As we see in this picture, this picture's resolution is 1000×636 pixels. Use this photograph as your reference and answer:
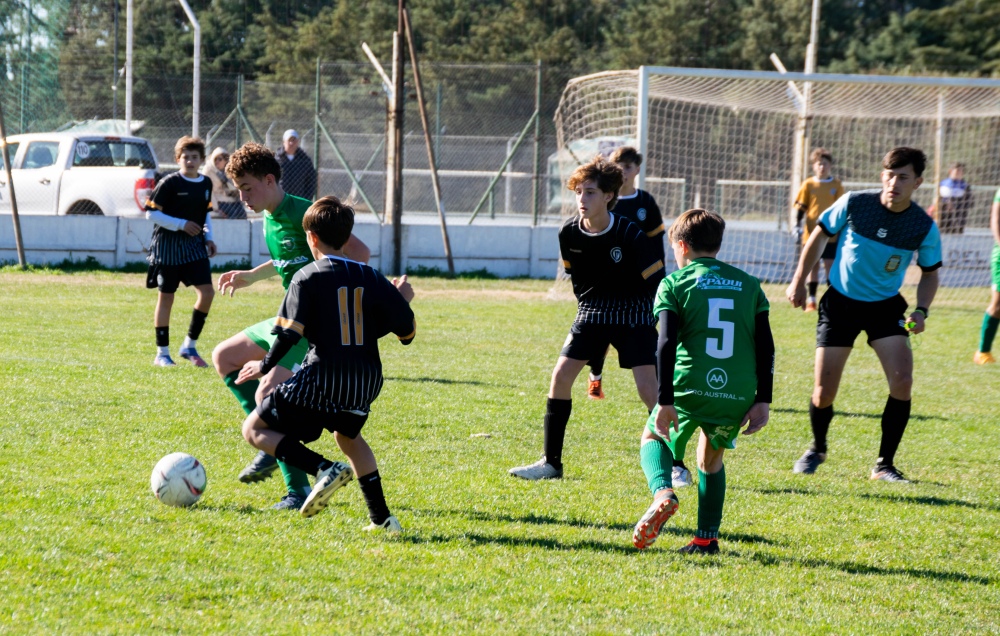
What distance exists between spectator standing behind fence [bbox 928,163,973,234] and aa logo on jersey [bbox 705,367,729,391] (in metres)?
15.3

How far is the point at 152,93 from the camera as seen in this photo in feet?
73.7

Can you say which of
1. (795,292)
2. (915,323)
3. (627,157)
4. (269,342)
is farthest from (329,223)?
(915,323)

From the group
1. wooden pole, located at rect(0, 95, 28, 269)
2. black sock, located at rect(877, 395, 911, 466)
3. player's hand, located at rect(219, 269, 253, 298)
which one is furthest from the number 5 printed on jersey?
wooden pole, located at rect(0, 95, 28, 269)

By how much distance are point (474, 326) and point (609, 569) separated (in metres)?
8.31

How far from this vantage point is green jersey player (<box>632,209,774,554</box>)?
4.61m

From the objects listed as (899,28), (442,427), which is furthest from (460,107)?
(899,28)

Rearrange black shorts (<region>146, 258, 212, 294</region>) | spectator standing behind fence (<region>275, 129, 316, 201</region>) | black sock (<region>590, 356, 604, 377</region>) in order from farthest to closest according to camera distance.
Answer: spectator standing behind fence (<region>275, 129, 316, 201</region>) → black shorts (<region>146, 258, 212, 294</region>) → black sock (<region>590, 356, 604, 377</region>)

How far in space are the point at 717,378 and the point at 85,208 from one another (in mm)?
15596

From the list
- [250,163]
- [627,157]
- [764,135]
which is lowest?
[250,163]

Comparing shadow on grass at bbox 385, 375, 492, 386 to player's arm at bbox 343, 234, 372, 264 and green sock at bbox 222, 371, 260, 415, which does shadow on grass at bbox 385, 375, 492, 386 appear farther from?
player's arm at bbox 343, 234, 372, 264

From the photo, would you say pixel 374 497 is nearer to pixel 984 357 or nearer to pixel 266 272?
pixel 266 272

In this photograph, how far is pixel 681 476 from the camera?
627cm

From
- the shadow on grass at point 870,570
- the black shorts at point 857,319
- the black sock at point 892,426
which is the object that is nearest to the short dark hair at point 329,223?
the shadow on grass at point 870,570

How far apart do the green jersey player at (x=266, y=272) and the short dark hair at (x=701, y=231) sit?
154cm
